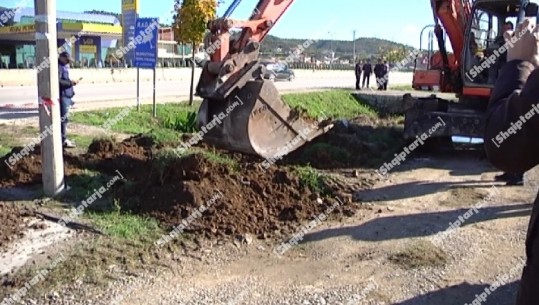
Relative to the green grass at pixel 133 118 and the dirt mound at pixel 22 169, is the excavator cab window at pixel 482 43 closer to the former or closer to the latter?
the green grass at pixel 133 118

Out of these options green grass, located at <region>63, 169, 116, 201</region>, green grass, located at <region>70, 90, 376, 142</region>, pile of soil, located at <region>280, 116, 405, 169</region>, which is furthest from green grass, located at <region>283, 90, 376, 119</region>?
green grass, located at <region>63, 169, 116, 201</region>

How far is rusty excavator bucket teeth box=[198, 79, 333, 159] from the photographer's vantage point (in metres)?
7.51

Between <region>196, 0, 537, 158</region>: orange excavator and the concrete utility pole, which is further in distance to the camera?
<region>196, 0, 537, 158</region>: orange excavator

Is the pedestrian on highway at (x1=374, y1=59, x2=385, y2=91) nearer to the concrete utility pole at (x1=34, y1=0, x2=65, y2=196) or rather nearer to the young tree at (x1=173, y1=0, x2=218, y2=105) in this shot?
the young tree at (x1=173, y1=0, x2=218, y2=105)

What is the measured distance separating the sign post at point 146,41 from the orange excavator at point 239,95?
21.5ft

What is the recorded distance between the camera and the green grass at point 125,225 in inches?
227

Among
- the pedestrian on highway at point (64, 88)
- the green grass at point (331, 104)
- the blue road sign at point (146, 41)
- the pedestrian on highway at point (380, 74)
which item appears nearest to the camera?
the pedestrian on highway at point (64, 88)

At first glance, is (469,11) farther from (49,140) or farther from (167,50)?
(167,50)

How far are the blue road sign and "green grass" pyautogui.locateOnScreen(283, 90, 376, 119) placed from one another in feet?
19.8

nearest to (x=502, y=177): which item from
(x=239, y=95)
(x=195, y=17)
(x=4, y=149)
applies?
(x=239, y=95)

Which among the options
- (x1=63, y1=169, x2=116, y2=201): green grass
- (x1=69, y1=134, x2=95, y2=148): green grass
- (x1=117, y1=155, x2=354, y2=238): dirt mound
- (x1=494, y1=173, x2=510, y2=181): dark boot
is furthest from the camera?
(x1=69, y1=134, x2=95, y2=148): green grass

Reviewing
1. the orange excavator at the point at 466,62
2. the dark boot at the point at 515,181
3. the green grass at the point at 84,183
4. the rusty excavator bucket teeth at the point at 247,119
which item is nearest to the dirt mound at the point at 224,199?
the rusty excavator bucket teeth at the point at 247,119

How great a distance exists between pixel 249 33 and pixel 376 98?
574 inches

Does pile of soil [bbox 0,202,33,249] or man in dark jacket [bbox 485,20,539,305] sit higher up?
man in dark jacket [bbox 485,20,539,305]
